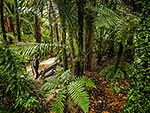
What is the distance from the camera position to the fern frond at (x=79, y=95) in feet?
9.96

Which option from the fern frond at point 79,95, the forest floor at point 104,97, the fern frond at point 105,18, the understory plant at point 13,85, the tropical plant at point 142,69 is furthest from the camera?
the forest floor at point 104,97

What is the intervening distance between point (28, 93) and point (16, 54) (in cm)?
70

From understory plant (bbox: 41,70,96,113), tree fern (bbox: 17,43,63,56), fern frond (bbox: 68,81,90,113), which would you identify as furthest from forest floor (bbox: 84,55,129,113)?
tree fern (bbox: 17,43,63,56)

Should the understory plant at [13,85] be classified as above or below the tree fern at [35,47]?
below

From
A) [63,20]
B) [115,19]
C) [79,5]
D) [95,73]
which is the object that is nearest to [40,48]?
[63,20]

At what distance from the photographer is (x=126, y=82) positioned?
5141 mm

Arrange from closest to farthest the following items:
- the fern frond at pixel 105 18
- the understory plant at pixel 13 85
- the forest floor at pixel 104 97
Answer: the fern frond at pixel 105 18, the understory plant at pixel 13 85, the forest floor at pixel 104 97

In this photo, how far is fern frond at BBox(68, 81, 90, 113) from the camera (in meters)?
3.04

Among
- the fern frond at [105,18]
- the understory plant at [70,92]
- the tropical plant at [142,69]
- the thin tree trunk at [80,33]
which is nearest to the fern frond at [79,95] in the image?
the understory plant at [70,92]

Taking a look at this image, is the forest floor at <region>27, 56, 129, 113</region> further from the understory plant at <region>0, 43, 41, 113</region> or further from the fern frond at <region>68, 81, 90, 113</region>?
the understory plant at <region>0, 43, 41, 113</region>

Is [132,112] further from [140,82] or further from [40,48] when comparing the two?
[40,48]

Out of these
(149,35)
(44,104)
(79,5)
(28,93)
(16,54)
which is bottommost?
(44,104)

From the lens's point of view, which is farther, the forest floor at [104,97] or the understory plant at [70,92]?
the forest floor at [104,97]

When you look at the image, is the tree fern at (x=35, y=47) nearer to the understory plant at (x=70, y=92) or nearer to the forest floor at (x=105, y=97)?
the understory plant at (x=70, y=92)
